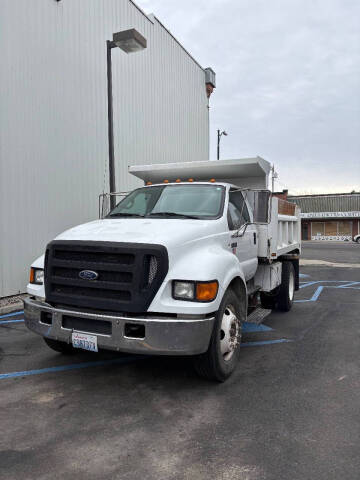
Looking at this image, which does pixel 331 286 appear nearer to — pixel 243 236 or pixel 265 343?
Result: pixel 265 343

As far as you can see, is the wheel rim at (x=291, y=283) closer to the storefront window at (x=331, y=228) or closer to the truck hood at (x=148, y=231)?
the truck hood at (x=148, y=231)

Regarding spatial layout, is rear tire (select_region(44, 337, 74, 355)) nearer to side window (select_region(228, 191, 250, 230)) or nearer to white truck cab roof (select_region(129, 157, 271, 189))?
side window (select_region(228, 191, 250, 230))

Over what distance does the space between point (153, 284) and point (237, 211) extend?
7.46 ft

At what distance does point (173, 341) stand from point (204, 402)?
743 mm

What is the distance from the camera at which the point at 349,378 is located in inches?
174

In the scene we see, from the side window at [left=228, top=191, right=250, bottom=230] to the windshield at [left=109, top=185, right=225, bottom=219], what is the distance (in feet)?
0.67

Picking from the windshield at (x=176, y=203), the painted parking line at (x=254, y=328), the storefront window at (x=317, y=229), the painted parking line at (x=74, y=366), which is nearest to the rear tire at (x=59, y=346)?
the painted parking line at (x=74, y=366)

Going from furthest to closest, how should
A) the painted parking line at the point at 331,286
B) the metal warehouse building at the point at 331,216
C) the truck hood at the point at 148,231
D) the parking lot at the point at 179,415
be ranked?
the metal warehouse building at the point at 331,216 < the painted parking line at the point at 331,286 < the truck hood at the point at 148,231 < the parking lot at the point at 179,415

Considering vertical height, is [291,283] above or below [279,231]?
below

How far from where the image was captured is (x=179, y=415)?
358 centimetres

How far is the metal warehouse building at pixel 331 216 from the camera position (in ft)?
159

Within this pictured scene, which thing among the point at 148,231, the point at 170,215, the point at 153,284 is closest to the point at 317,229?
the point at 170,215

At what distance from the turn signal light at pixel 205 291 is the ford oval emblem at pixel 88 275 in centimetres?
105

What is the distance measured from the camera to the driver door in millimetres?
5195
